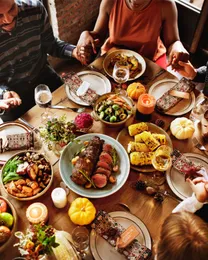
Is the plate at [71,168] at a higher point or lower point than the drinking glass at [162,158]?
lower

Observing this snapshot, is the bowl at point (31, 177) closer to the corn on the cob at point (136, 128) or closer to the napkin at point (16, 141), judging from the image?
the napkin at point (16, 141)

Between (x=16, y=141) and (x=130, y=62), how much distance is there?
102 cm

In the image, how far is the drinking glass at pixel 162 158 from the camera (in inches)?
67.9

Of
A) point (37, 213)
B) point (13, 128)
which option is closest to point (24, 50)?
point (13, 128)

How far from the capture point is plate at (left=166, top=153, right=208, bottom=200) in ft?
5.57

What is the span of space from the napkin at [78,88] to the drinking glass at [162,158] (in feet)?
1.91

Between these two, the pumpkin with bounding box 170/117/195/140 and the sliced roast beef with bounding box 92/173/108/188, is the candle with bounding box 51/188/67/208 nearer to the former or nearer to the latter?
the sliced roast beef with bounding box 92/173/108/188

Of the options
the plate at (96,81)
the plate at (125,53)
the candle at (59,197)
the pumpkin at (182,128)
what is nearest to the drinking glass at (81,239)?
the candle at (59,197)

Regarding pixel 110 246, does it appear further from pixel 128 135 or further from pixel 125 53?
pixel 125 53

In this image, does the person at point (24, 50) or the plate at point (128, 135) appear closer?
the plate at point (128, 135)

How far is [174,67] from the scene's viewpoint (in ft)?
7.28

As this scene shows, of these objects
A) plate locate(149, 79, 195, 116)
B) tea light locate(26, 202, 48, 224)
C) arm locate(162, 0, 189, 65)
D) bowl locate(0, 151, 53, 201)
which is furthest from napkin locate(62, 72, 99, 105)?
tea light locate(26, 202, 48, 224)

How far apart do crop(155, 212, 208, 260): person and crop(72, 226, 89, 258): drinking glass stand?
0.41 metres

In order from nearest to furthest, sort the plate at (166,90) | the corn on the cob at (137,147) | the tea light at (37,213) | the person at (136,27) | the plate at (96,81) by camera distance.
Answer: the tea light at (37,213) < the corn on the cob at (137,147) < the plate at (166,90) < the plate at (96,81) < the person at (136,27)
